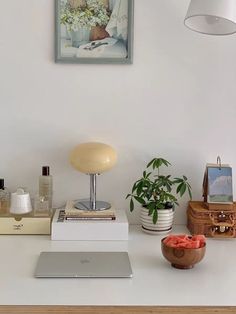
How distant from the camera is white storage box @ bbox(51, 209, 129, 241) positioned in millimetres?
1736

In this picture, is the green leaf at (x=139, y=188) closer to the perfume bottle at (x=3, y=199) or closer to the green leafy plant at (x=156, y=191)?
the green leafy plant at (x=156, y=191)

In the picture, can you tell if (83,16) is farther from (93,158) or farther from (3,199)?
(3,199)

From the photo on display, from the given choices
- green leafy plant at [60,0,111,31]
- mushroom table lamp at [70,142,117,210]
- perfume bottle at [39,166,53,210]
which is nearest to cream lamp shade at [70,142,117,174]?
mushroom table lamp at [70,142,117,210]

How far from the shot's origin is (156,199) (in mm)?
1826

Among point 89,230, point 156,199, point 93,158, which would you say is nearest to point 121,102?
point 93,158

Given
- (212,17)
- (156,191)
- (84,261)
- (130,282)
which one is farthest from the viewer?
(156,191)

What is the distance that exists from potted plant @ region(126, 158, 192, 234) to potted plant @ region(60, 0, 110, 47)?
0.51 m

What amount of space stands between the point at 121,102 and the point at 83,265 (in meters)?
0.64

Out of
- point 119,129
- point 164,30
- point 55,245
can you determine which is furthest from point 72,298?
point 164,30

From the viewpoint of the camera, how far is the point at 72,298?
1.31 meters

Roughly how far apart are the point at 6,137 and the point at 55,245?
45 cm

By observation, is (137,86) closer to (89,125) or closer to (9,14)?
(89,125)

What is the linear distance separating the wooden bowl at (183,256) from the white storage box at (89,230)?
27cm

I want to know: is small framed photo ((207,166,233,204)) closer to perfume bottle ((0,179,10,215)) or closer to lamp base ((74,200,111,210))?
lamp base ((74,200,111,210))
